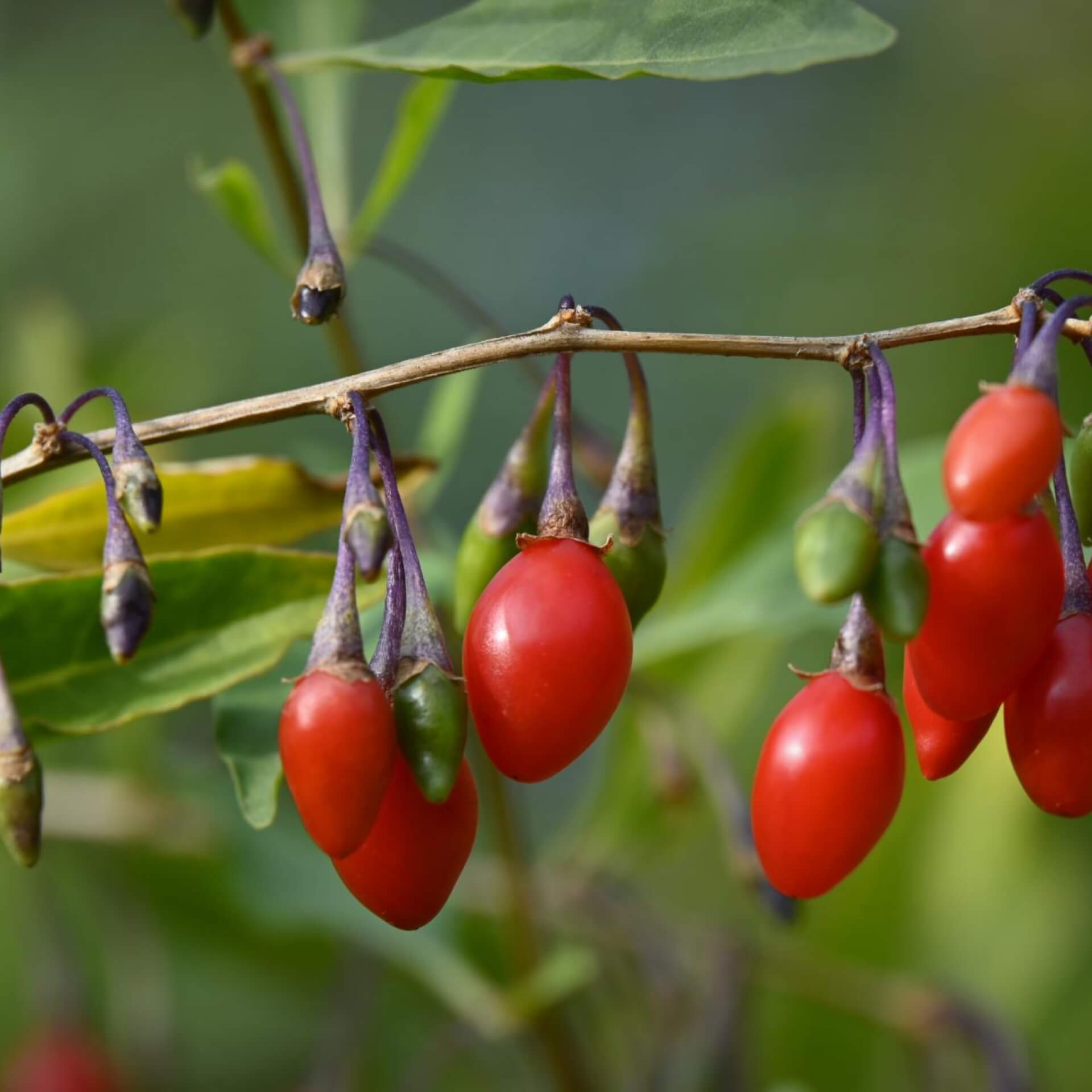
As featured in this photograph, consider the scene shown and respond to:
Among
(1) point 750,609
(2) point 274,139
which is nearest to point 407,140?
(2) point 274,139

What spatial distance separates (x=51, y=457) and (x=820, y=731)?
1.70ft

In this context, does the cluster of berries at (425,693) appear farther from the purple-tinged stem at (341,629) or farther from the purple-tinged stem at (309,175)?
the purple-tinged stem at (309,175)

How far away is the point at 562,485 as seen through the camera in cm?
92

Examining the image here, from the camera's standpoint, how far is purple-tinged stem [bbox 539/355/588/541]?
2.96 ft

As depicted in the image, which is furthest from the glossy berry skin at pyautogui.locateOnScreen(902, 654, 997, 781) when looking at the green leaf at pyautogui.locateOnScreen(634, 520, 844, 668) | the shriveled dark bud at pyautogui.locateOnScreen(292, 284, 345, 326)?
the green leaf at pyautogui.locateOnScreen(634, 520, 844, 668)

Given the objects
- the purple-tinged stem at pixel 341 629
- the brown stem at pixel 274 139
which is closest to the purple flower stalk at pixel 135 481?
the purple-tinged stem at pixel 341 629

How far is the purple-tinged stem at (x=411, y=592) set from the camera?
86 centimetres

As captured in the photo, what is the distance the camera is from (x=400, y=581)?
891 mm

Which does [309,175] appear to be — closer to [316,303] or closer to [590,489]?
[316,303]

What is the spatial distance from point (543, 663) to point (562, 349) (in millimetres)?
194

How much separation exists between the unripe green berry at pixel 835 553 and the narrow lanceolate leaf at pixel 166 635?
388 mm

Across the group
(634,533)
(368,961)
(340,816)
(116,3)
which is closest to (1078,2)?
(116,3)

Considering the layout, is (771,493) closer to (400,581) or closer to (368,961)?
(368,961)

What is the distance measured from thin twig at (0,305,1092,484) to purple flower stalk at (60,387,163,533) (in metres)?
0.08
